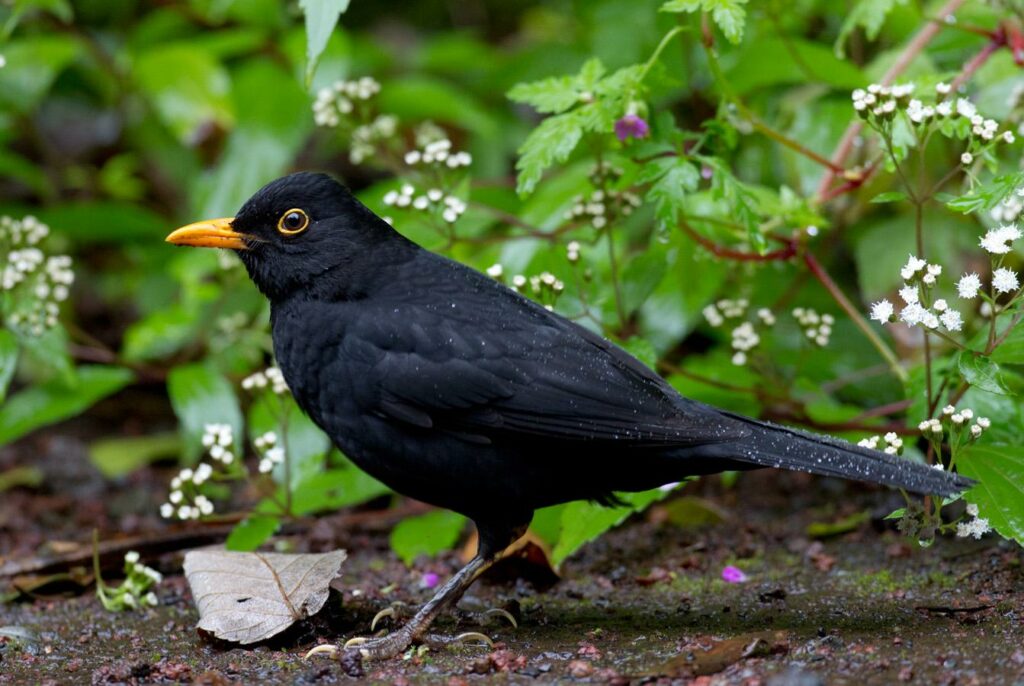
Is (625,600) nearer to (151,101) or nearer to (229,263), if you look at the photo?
(229,263)

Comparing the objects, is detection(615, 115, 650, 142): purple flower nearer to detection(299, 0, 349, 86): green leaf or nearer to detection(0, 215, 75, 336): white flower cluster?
detection(299, 0, 349, 86): green leaf

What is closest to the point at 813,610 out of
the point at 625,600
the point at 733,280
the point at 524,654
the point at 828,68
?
the point at 625,600

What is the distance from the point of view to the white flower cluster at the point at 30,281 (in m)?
4.81

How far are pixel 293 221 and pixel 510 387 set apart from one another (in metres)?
1.03

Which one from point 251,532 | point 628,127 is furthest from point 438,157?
point 251,532

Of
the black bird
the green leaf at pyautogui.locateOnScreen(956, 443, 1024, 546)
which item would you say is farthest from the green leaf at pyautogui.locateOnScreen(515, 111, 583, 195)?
the green leaf at pyautogui.locateOnScreen(956, 443, 1024, 546)

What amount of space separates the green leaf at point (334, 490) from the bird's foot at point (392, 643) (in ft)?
3.30

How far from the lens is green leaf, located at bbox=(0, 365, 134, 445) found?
521 centimetres

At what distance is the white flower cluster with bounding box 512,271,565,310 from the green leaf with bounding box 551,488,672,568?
0.72 metres

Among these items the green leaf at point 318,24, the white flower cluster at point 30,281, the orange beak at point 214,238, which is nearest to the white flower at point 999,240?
the green leaf at point 318,24

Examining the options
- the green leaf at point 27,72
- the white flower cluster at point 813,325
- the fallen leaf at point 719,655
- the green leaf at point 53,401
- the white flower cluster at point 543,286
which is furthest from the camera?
the green leaf at point 27,72

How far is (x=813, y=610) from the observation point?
3.83m

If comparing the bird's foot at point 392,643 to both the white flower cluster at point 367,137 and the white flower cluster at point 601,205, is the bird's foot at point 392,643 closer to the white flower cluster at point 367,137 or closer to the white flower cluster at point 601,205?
the white flower cluster at point 601,205

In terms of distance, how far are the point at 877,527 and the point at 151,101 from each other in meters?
4.64
